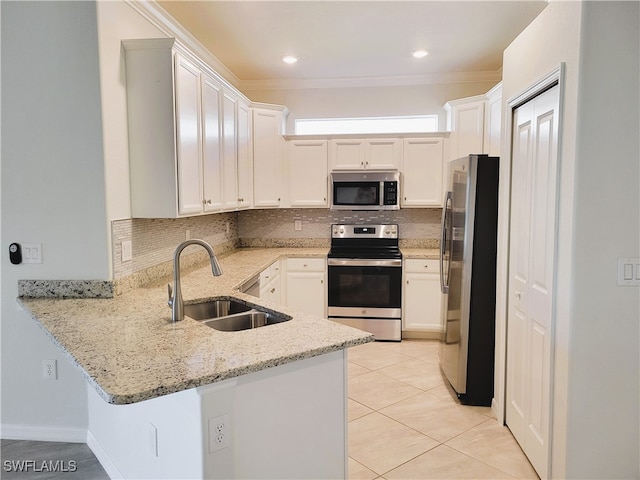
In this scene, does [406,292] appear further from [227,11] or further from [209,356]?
[209,356]

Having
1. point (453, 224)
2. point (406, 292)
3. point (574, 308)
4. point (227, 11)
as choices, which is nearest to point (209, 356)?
point (574, 308)

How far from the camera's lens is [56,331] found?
6.24 feet

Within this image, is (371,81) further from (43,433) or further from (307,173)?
(43,433)

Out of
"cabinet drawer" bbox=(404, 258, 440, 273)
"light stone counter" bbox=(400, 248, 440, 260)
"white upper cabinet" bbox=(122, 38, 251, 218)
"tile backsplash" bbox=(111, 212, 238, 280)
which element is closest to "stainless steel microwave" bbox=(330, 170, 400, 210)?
"light stone counter" bbox=(400, 248, 440, 260)

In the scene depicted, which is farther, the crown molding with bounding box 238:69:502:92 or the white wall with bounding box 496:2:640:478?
the crown molding with bounding box 238:69:502:92

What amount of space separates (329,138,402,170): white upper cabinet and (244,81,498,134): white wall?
45cm

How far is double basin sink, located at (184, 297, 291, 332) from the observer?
88.6 inches

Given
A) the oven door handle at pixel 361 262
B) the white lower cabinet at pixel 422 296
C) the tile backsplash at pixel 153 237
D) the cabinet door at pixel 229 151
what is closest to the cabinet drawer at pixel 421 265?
the white lower cabinet at pixel 422 296

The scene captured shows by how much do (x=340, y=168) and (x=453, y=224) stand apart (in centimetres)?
179

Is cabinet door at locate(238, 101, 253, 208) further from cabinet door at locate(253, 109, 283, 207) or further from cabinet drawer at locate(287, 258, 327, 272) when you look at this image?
cabinet drawer at locate(287, 258, 327, 272)

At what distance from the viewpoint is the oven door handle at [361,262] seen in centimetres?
456

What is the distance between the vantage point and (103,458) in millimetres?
2445

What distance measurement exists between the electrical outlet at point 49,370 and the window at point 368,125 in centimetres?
341

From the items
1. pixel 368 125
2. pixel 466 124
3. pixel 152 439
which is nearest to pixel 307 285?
pixel 368 125
